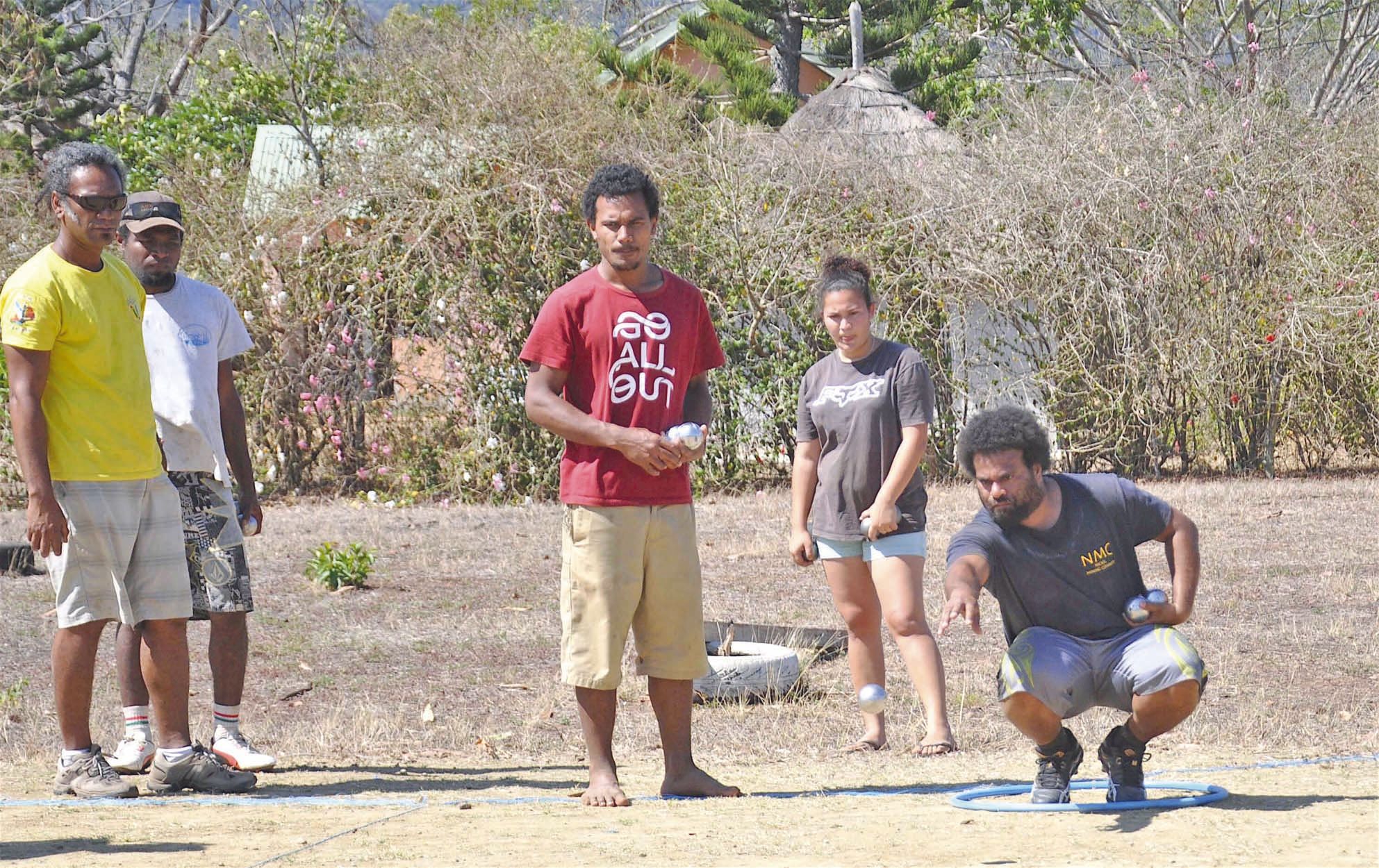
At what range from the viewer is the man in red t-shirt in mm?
4707

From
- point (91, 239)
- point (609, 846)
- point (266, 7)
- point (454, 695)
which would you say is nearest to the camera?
point (609, 846)

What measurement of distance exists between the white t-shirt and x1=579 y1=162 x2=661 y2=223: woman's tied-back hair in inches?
57.3

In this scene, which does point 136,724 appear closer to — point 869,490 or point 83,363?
point 83,363

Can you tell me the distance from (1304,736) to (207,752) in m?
3.80

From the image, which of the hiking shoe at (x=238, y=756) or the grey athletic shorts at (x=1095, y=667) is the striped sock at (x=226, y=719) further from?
the grey athletic shorts at (x=1095, y=667)

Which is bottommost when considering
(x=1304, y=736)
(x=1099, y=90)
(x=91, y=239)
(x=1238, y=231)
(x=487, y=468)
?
(x=1304, y=736)

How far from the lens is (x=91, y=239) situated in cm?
486

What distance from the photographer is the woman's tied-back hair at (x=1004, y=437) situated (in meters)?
4.37

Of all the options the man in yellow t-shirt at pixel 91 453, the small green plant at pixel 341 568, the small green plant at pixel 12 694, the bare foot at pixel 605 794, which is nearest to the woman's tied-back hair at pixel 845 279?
the bare foot at pixel 605 794

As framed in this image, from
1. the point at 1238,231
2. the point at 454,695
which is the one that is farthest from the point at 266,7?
the point at 454,695

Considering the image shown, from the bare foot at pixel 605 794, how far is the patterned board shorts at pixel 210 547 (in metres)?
1.37

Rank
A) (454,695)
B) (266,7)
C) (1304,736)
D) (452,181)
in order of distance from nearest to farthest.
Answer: (1304,736) < (454,695) < (452,181) < (266,7)

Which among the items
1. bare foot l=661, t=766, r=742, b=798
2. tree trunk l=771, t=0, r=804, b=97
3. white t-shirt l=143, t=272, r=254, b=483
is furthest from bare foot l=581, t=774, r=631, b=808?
tree trunk l=771, t=0, r=804, b=97

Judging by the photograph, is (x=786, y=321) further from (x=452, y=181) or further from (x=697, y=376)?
(x=697, y=376)
